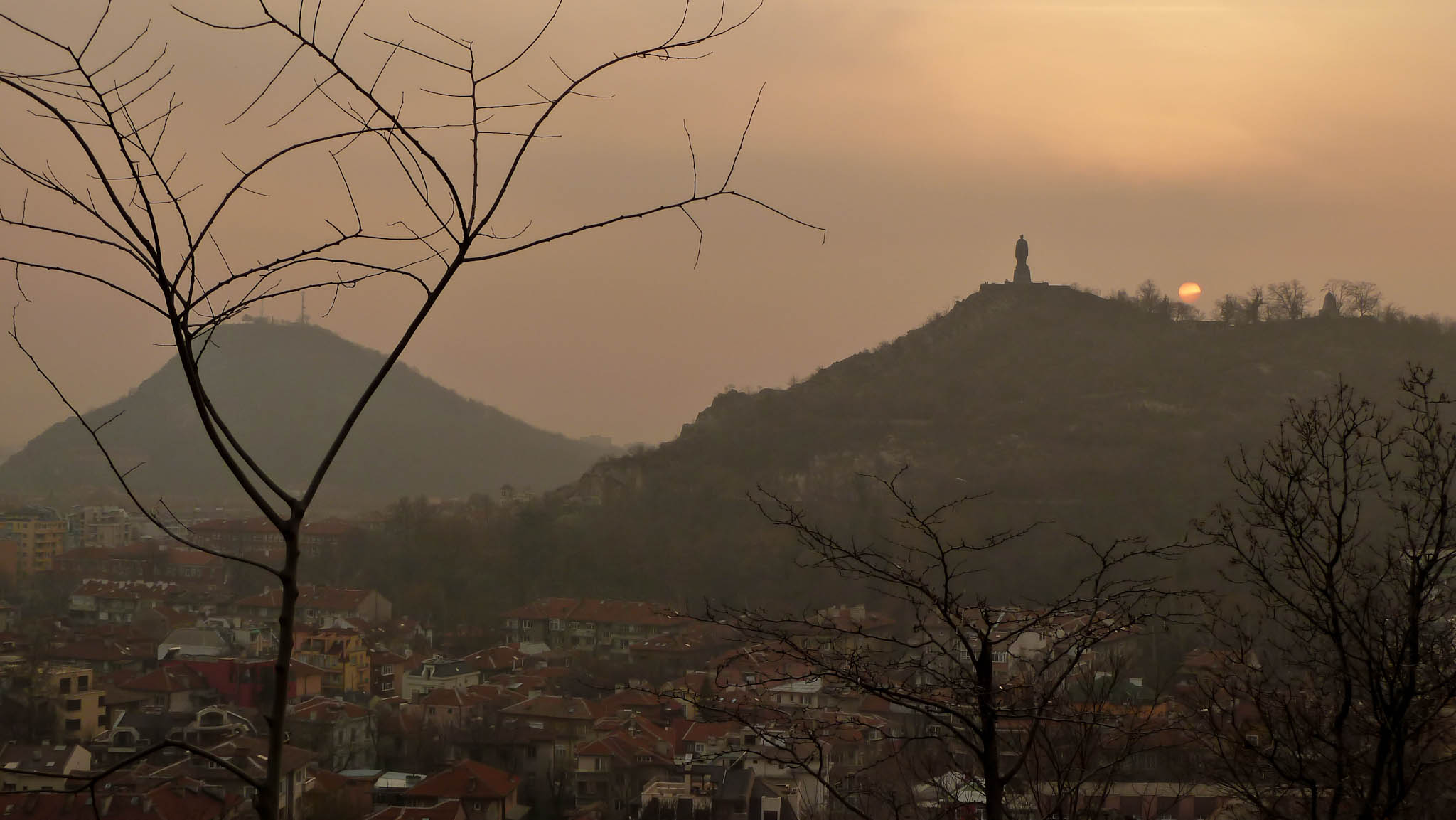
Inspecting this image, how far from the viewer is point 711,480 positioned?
4269 centimetres

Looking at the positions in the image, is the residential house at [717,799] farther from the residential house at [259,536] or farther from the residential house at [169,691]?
the residential house at [259,536]

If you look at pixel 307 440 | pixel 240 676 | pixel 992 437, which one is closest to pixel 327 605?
pixel 240 676

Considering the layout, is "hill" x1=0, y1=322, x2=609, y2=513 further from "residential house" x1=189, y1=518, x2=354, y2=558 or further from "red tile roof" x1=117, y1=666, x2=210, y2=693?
"red tile roof" x1=117, y1=666, x2=210, y2=693

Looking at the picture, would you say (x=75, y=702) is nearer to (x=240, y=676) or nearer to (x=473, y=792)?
(x=240, y=676)

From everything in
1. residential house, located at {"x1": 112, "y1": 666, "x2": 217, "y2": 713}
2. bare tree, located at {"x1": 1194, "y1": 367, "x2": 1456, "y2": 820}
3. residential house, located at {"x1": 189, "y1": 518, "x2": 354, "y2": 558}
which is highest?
bare tree, located at {"x1": 1194, "y1": 367, "x2": 1456, "y2": 820}

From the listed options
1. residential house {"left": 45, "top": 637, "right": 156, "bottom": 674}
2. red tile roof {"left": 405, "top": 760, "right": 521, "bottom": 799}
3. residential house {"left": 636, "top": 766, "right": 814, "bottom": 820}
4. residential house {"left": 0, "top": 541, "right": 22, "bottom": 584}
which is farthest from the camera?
residential house {"left": 0, "top": 541, "right": 22, "bottom": 584}

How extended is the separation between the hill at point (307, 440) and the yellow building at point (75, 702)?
24.3m

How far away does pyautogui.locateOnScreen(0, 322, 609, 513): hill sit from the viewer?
174ft

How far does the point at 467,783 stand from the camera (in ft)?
47.7

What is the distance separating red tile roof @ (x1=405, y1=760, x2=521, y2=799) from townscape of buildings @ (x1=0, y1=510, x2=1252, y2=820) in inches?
1.4

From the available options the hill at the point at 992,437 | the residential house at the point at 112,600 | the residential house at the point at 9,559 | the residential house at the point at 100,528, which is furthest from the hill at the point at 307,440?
the hill at the point at 992,437

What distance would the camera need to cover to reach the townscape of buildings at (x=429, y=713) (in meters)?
7.97

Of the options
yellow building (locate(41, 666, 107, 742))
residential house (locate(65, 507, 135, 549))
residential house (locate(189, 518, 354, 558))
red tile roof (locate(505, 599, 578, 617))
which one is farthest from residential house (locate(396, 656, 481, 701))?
residential house (locate(65, 507, 135, 549))

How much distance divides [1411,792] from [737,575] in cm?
3027
